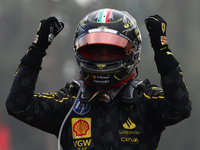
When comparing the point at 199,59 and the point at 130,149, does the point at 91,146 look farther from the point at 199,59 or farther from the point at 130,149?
the point at 199,59

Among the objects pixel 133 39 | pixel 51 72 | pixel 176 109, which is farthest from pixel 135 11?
pixel 176 109

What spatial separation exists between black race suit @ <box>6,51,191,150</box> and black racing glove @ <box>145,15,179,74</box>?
0.05 m

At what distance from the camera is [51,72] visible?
7.54m

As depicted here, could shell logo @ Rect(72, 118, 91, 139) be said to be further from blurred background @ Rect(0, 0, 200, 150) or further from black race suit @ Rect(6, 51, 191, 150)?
blurred background @ Rect(0, 0, 200, 150)

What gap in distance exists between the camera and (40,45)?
2666mm

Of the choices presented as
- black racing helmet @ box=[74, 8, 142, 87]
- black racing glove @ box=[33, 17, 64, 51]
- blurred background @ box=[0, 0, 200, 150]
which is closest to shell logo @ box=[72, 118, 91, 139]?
black racing helmet @ box=[74, 8, 142, 87]

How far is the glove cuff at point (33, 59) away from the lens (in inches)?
102

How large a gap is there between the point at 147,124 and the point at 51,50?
5627 mm

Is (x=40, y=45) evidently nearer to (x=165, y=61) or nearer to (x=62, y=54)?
(x=165, y=61)

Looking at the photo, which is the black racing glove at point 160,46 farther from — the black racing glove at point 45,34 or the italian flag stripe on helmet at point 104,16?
the black racing glove at point 45,34

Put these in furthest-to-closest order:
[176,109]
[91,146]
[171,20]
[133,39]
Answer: [171,20], [133,39], [91,146], [176,109]

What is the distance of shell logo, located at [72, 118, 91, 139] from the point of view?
8.77 ft

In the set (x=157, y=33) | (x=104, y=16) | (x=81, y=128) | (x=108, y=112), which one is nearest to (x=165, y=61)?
(x=157, y=33)

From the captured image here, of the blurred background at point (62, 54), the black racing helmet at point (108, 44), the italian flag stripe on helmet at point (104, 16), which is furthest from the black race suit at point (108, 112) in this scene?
the blurred background at point (62, 54)
